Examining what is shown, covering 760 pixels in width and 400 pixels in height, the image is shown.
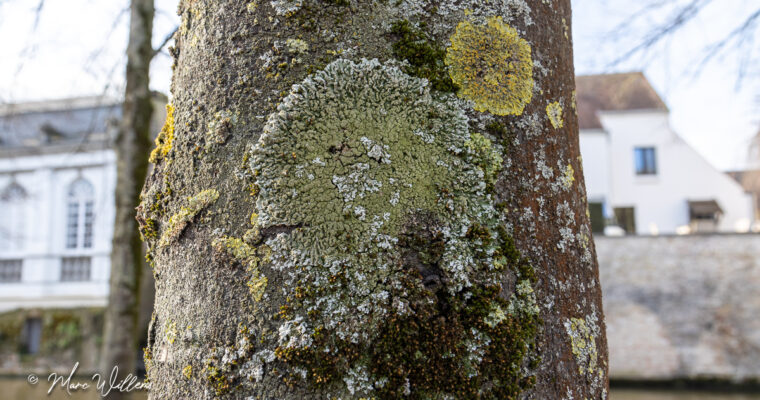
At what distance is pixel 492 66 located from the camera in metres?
1.07

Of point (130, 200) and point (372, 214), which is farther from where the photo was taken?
point (130, 200)

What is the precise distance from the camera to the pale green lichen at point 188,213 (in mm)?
1000

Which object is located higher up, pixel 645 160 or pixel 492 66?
pixel 645 160

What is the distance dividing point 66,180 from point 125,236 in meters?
14.5

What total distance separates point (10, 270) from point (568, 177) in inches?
833

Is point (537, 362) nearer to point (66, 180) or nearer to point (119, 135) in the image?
point (119, 135)

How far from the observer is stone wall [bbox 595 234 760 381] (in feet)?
46.3

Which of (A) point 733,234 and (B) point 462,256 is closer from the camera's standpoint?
(B) point 462,256

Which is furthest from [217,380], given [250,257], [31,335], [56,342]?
[31,335]

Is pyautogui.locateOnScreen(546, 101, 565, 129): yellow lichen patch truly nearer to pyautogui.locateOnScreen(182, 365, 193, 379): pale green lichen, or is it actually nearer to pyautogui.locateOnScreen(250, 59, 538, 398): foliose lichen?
pyautogui.locateOnScreen(250, 59, 538, 398): foliose lichen

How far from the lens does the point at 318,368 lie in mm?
884

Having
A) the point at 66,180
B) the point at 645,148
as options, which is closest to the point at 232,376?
the point at 66,180

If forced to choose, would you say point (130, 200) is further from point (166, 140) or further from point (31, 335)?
point (31, 335)

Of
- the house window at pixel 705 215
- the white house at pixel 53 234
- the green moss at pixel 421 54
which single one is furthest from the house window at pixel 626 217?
the green moss at pixel 421 54
